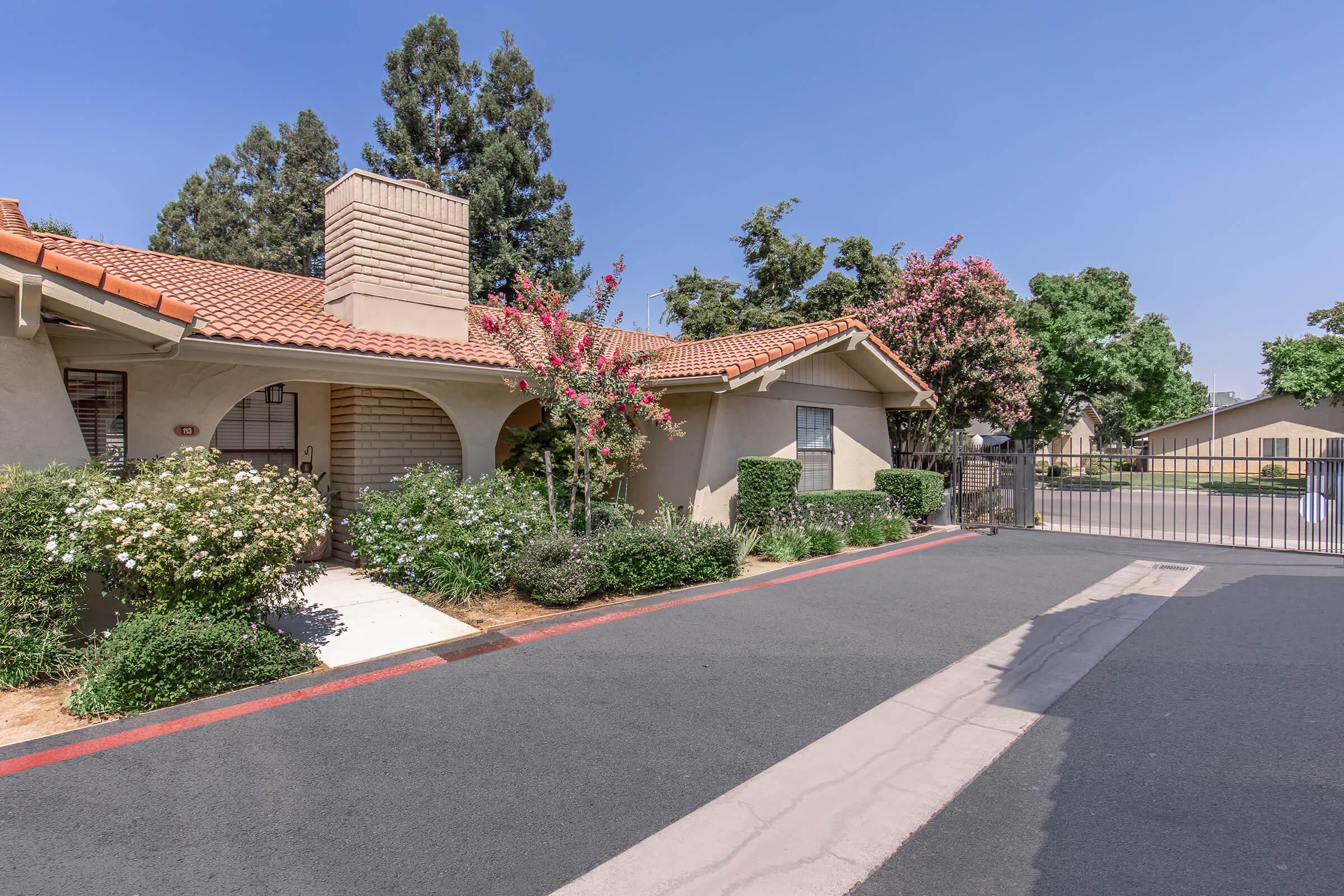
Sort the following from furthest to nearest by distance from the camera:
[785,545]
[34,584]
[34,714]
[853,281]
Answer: [853,281] → [785,545] → [34,584] → [34,714]

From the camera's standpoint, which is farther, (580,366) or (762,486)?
(762,486)

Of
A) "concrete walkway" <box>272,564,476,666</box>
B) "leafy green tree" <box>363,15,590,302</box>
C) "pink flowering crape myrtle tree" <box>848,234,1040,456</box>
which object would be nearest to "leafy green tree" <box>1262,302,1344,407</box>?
"pink flowering crape myrtle tree" <box>848,234,1040,456</box>

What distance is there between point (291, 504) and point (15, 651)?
2.16 meters

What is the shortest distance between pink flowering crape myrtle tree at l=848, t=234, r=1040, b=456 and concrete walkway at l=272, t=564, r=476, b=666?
45.7 ft

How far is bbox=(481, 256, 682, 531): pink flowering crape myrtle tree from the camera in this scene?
29.3ft

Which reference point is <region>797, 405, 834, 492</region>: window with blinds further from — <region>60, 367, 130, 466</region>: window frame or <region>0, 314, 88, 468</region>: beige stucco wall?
<region>0, 314, 88, 468</region>: beige stucco wall

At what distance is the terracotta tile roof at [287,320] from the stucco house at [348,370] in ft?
0.15

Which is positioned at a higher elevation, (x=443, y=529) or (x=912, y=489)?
(x=912, y=489)

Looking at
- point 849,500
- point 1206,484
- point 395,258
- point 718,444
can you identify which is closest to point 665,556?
point 718,444

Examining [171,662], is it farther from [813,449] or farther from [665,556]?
[813,449]

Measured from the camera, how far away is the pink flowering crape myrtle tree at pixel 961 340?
17.3 metres

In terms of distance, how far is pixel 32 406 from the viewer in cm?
613

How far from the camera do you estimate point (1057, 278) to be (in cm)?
3650

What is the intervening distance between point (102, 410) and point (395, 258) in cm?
448
